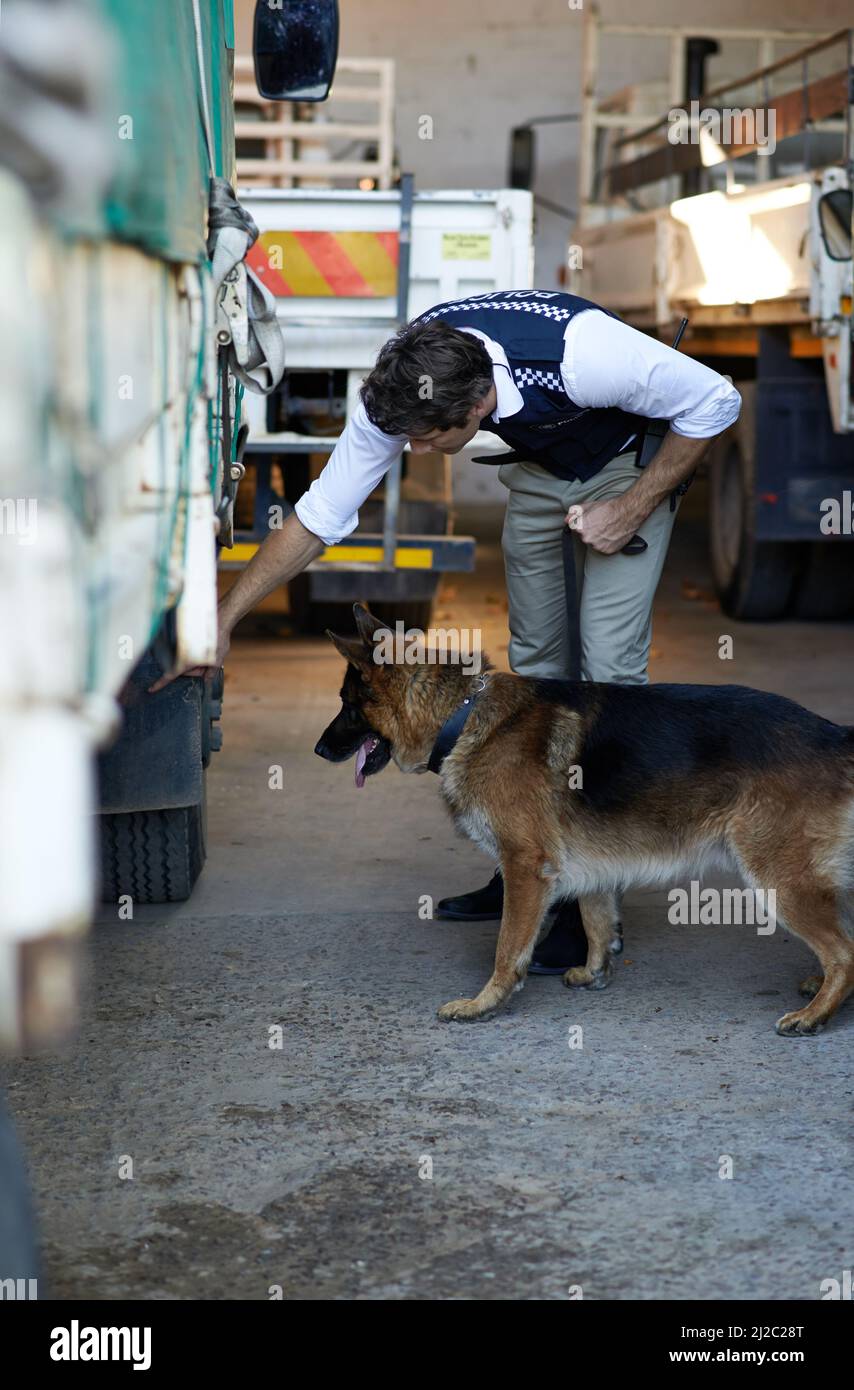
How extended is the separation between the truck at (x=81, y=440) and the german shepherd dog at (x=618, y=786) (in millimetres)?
1452

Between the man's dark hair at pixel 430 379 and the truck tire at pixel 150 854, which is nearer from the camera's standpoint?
the man's dark hair at pixel 430 379

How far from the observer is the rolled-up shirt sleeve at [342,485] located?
13.0 feet

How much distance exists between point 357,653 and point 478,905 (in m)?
1.03

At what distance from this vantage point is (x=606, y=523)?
4090 mm

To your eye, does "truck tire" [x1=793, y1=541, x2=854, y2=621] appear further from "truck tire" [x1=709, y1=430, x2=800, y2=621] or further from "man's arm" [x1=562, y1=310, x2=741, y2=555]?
"man's arm" [x1=562, y1=310, x2=741, y2=555]

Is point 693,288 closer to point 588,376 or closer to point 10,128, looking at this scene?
point 588,376

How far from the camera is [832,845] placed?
369 cm

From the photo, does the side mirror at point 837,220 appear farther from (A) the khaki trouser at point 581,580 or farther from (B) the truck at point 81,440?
(B) the truck at point 81,440

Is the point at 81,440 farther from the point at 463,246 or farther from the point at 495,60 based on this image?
the point at 495,60

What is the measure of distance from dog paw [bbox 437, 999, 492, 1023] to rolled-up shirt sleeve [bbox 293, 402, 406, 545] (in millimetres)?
1219

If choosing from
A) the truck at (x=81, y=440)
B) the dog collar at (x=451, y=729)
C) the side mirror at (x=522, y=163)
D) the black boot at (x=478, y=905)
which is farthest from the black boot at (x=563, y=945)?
the side mirror at (x=522, y=163)

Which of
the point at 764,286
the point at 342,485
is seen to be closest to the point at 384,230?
the point at 764,286

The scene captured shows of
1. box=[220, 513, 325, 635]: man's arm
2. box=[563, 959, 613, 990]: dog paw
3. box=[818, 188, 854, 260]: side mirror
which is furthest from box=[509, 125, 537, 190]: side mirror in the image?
box=[563, 959, 613, 990]: dog paw

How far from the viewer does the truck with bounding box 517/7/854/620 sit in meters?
7.20
